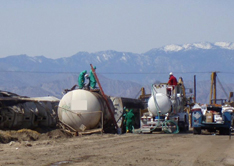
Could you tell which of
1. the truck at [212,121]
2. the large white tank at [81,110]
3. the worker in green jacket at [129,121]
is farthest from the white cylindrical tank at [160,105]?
the large white tank at [81,110]

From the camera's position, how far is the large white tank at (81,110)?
92.8 ft

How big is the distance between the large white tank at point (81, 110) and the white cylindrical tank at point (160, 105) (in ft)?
12.1

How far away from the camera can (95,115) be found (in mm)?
28484

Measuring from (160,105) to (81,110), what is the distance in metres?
5.18

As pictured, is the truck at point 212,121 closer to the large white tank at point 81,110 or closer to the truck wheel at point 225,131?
the truck wheel at point 225,131

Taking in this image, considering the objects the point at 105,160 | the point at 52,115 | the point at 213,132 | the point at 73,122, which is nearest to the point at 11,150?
the point at 105,160

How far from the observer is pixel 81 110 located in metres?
28.2

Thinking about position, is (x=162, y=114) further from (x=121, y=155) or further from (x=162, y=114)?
(x=121, y=155)

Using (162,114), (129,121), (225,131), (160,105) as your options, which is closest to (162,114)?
(162,114)

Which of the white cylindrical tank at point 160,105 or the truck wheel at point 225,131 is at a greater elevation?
the white cylindrical tank at point 160,105

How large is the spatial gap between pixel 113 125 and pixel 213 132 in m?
6.67

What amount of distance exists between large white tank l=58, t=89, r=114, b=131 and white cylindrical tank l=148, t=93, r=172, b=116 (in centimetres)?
368

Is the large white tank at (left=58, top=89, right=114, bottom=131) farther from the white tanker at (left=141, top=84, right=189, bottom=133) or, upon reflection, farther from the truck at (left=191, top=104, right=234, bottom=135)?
the truck at (left=191, top=104, right=234, bottom=135)

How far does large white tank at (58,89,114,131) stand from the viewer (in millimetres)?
28281
